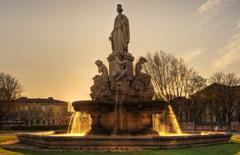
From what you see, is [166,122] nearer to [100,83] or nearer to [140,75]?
[140,75]

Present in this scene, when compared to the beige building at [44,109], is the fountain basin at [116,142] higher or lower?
lower

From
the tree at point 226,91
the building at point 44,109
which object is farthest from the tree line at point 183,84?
the building at point 44,109

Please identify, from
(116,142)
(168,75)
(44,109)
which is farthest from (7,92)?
(44,109)

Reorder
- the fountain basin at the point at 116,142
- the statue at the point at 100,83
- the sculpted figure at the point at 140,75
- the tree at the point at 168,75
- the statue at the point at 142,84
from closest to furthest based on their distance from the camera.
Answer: the fountain basin at the point at 116,142
the statue at the point at 100,83
the statue at the point at 142,84
the sculpted figure at the point at 140,75
the tree at the point at 168,75

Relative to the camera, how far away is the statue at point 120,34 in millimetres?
23016

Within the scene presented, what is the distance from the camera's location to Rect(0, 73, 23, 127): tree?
5966 centimetres

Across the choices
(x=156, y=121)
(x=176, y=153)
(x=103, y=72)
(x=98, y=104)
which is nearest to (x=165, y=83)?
(x=156, y=121)

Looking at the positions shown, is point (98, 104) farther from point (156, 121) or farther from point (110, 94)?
point (156, 121)

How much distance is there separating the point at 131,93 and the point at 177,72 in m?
27.6

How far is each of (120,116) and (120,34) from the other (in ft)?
20.7

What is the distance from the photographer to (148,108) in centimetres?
1908

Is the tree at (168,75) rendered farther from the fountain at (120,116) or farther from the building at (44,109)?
the building at (44,109)

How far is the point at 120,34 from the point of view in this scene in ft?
75.8

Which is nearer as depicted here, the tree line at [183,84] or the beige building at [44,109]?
the tree line at [183,84]
